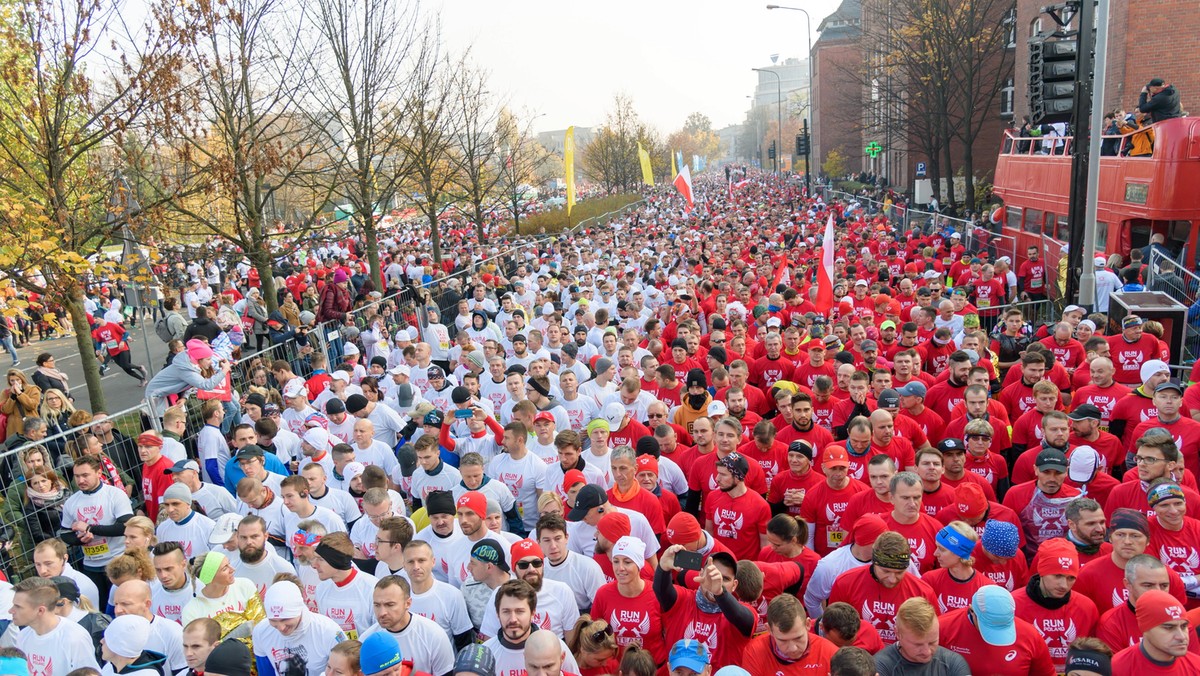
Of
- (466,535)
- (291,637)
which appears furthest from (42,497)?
(466,535)

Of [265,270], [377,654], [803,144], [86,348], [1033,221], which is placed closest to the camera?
[377,654]

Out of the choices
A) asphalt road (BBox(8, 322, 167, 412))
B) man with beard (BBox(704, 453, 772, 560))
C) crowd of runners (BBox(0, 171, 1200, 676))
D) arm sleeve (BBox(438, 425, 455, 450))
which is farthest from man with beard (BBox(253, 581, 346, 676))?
asphalt road (BBox(8, 322, 167, 412))

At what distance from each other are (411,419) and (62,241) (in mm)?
4649

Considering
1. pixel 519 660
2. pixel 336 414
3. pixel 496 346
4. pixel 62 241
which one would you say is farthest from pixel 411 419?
pixel 519 660

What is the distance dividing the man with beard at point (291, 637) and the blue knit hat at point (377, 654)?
35.4 inches

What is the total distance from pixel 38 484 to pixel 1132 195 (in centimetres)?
1546

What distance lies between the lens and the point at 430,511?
5.95 meters

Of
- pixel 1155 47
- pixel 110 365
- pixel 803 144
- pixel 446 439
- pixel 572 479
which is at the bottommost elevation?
pixel 110 365

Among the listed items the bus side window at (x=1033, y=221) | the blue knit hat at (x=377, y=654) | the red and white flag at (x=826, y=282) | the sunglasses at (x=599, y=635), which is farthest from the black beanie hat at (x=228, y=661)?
the bus side window at (x=1033, y=221)

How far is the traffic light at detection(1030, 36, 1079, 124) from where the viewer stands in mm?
11094

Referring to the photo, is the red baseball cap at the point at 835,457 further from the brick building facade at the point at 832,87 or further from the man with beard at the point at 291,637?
the brick building facade at the point at 832,87

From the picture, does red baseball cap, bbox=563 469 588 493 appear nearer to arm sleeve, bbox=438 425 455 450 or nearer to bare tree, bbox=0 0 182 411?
arm sleeve, bbox=438 425 455 450

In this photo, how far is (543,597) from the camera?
5164 mm

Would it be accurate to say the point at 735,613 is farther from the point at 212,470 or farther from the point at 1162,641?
the point at 212,470
